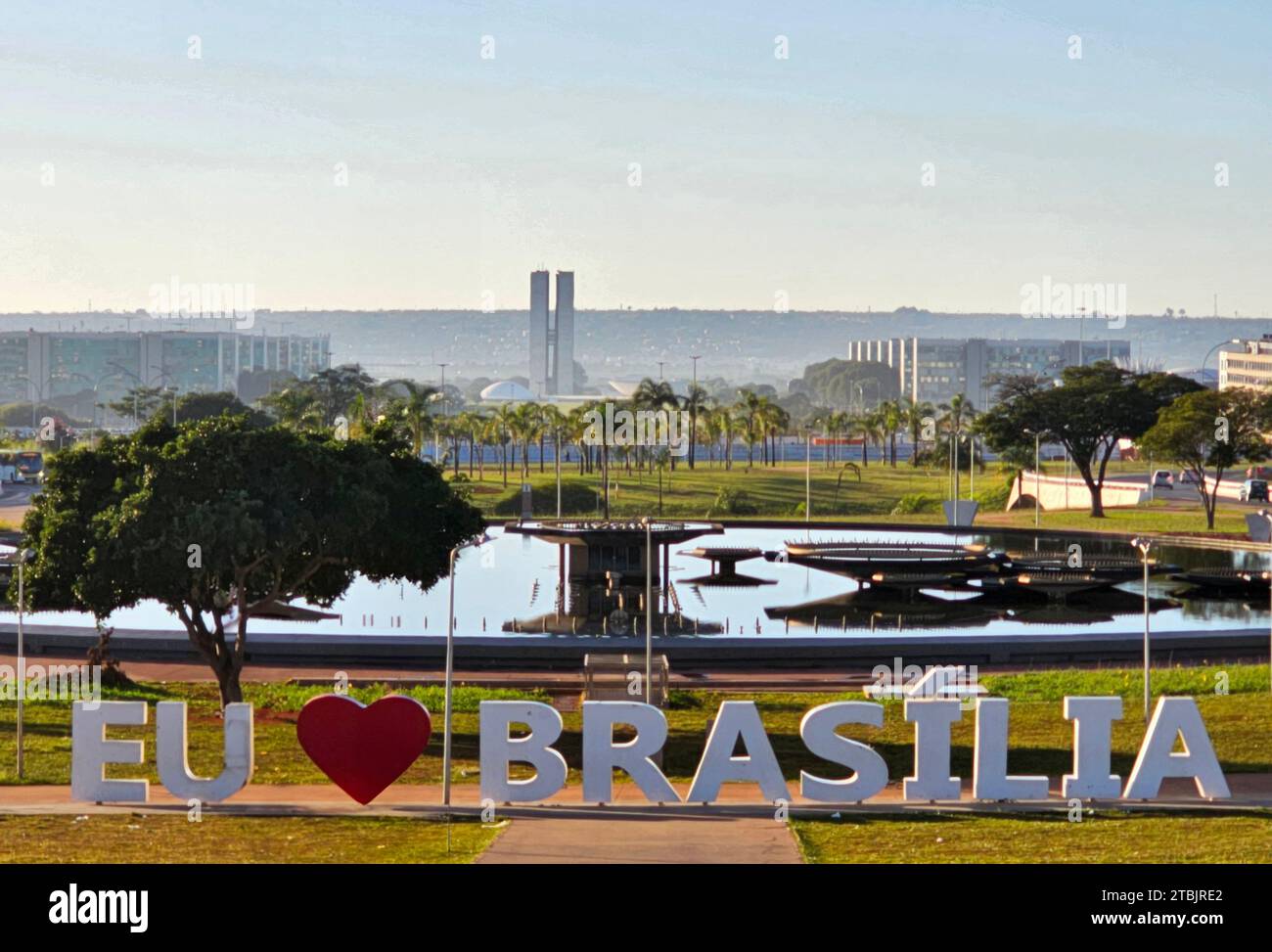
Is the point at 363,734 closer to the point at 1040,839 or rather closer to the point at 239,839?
the point at 239,839

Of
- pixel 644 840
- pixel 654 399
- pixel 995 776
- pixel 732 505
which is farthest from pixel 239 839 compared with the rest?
pixel 654 399

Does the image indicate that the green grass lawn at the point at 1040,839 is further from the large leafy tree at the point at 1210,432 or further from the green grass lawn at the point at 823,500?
the large leafy tree at the point at 1210,432

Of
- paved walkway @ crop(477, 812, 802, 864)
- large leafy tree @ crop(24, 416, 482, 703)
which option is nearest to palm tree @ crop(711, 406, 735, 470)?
large leafy tree @ crop(24, 416, 482, 703)

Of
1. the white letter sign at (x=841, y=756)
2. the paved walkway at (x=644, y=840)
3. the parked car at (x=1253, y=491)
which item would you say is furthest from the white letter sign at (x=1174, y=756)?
the parked car at (x=1253, y=491)

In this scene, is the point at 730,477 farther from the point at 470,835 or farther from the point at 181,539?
the point at 470,835

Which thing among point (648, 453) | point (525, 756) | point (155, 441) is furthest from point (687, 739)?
point (648, 453)

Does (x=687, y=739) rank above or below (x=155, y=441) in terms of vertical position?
below
